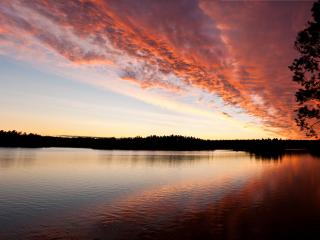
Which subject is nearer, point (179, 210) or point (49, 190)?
point (179, 210)

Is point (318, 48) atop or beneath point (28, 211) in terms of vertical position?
atop

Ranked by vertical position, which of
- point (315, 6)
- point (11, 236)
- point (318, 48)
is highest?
point (315, 6)

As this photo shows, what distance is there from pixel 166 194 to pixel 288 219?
60.0ft

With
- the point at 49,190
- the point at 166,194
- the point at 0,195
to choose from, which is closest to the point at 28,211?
the point at 0,195

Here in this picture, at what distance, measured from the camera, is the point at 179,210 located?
32219 mm

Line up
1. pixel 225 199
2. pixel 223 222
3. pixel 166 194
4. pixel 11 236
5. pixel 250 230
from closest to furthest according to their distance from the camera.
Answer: pixel 11 236
pixel 250 230
pixel 223 222
pixel 225 199
pixel 166 194

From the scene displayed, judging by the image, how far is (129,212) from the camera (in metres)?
31.4

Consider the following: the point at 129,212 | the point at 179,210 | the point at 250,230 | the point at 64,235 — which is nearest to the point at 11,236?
the point at 64,235

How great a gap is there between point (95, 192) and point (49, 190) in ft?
23.9

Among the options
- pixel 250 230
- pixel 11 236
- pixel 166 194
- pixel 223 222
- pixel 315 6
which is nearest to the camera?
pixel 11 236

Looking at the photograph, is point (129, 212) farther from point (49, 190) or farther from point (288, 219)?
point (49, 190)

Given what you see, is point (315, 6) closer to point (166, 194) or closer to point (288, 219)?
point (288, 219)

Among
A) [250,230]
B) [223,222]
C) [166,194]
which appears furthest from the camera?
[166,194]

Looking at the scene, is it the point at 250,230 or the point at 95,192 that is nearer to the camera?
the point at 250,230
